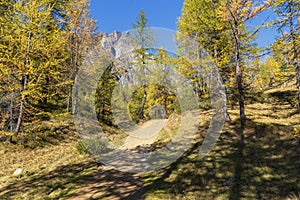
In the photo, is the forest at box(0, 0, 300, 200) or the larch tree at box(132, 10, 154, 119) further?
the larch tree at box(132, 10, 154, 119)

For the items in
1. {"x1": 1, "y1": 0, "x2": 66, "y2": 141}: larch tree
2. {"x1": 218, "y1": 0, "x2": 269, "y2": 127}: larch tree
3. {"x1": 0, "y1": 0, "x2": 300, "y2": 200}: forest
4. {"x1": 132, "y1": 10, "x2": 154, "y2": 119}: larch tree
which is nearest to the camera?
{"x1": 0, "y1": 0, "x2": 300, "y2": 200}: forest

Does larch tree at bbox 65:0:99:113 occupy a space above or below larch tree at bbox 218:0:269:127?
above

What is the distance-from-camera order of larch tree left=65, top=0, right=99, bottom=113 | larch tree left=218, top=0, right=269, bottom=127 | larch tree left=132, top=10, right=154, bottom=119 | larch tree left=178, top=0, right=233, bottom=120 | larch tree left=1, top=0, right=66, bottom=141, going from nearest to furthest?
larch tree left=1, top=0, right=66, bottom=141 → larch tree left=218, top=0, right=269, bottom=127 → larch tree left=178, top=0, right=233, bottom=120 → larch tree left=65, top=0, right=99, bottom=113 → larch tree left=132, top=10, right=154, bottom=119

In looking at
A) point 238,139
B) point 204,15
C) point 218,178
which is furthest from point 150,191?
point 204,15

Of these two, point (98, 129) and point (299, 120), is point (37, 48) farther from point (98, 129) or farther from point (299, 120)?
point (299, 120)

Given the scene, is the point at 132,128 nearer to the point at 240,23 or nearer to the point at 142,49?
the point at 142,49

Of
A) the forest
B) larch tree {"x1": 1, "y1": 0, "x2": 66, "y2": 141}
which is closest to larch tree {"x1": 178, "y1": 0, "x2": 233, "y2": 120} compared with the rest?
the forest

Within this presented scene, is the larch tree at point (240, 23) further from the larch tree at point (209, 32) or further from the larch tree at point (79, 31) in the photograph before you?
the larch tree at point (79, 31)

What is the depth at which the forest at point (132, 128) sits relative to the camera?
8.31 m

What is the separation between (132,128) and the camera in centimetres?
2462

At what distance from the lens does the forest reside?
8.31 metres

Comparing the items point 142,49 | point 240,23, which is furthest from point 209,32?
point 142,49

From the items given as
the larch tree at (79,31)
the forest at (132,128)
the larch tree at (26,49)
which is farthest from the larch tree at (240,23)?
the larch tree at (79,31)

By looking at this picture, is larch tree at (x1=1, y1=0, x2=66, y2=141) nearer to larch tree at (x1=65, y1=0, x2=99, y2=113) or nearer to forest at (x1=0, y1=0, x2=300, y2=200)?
forest at (x1=0, y1=0, x2=300, y2=200)
